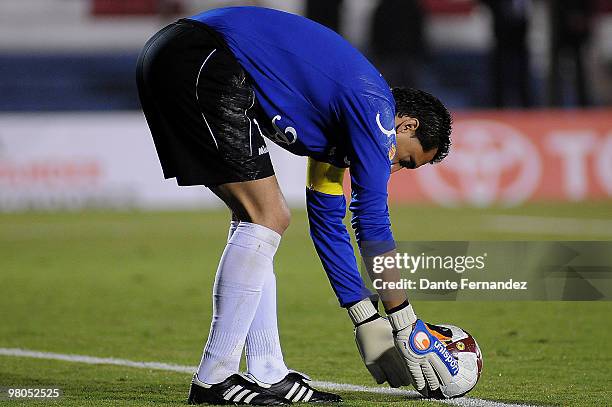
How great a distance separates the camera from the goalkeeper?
183 inches

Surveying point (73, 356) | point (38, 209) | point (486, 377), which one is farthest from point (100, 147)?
point (486, 377)

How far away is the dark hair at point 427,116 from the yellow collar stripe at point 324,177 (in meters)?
0.49

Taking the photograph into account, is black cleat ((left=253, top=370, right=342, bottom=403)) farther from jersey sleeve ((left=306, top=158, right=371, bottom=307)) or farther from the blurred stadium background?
jersey sleeve ((left=306, top=158, right=371, bottom=307))

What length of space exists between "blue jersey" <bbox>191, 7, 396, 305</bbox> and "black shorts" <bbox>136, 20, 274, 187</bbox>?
0.08 meters

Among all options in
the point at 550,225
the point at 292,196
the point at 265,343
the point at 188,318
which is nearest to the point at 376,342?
the point at 265,343

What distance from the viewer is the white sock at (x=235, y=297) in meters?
4.85

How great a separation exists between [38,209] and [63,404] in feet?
41.0

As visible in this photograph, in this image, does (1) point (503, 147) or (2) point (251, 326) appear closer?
(2) point (251, 326)

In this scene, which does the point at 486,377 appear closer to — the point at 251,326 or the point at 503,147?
the point at 251,326

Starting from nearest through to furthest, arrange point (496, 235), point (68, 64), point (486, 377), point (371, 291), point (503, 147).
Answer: point (371, 291) < point (486, 377) < point (496, 235) < point (503, 147) < point (68, 64)

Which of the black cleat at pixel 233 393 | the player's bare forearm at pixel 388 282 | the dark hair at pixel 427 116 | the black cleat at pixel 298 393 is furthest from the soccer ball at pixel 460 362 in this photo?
the dark hair at pixel 427 116

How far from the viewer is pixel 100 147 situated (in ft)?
55.6

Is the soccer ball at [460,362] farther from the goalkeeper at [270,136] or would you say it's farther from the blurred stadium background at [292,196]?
the blurred stadium background at [292,196]

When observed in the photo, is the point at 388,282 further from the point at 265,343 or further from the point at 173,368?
the point at 173,368
